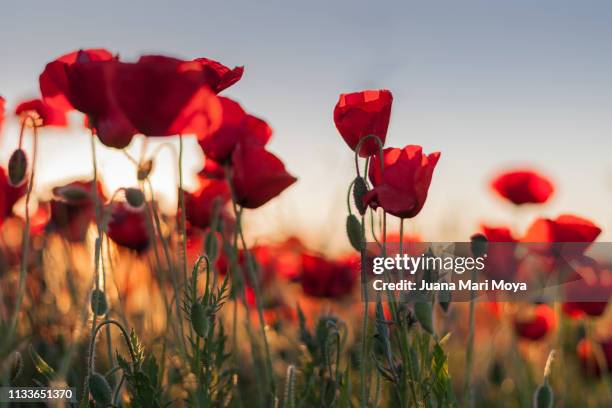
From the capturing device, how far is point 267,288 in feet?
8.44

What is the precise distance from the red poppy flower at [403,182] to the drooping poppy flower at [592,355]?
1.27 meters

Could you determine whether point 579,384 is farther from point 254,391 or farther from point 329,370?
point 329,370

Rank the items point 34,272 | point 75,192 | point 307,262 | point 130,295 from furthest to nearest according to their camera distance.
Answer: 1. point 130,295
2. point 34,272
3. point 307,262
4. point 75,192

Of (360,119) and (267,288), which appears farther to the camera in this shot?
(267,288)

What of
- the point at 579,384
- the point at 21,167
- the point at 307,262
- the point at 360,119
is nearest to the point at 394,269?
the point at 360,119

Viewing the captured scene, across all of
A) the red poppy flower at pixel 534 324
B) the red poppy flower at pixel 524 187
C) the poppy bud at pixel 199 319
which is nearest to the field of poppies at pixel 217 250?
the poppy bud at pixel 199 319

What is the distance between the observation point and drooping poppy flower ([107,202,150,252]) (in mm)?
1990

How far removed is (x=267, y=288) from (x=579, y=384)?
1.07 metres

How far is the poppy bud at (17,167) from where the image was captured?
141 cm

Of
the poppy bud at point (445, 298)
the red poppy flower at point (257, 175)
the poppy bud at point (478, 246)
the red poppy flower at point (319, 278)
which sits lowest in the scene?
the red poppy flower at point (319, 278)

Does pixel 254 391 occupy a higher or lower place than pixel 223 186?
lower

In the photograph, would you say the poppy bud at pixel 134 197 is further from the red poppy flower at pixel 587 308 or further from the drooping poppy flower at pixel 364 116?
the red poppy flower at pixel 587 308

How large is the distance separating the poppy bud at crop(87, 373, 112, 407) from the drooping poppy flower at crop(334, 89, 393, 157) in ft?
1.69

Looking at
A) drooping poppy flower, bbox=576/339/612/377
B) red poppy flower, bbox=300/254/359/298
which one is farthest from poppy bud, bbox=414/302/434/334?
drooping poppy flower, bbox=576/339/612/377
